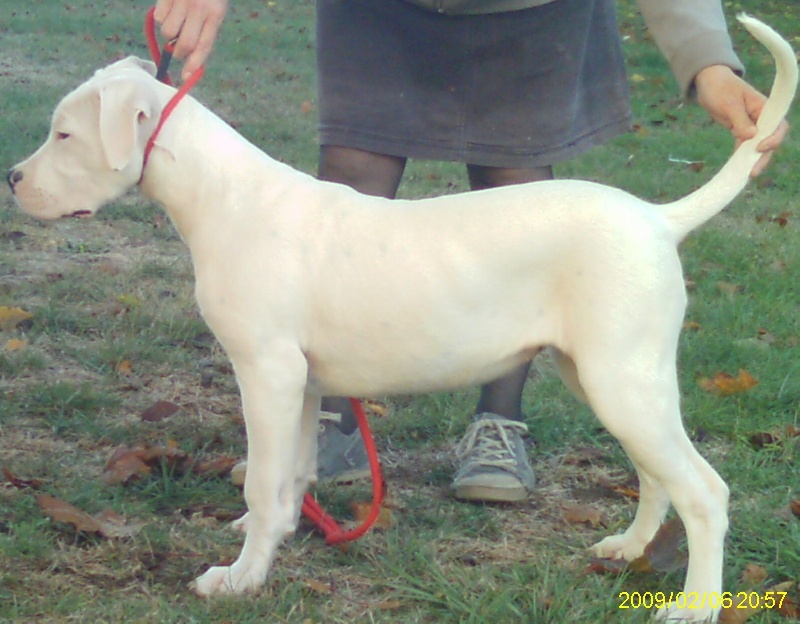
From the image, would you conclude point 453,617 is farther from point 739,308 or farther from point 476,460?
point 739,308

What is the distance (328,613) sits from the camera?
2.37 meters

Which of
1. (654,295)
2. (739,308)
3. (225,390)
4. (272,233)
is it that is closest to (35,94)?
(225,390)

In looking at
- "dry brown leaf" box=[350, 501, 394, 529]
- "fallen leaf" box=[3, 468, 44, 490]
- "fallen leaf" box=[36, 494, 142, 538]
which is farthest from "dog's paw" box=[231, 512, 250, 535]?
"fallen leaf" box=[3, 468, 44, 490]

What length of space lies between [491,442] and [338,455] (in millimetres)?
455

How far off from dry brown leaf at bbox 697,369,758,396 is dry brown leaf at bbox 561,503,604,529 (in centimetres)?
88

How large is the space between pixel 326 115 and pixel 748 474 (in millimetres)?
1591

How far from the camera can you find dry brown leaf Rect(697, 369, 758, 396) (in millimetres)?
3588

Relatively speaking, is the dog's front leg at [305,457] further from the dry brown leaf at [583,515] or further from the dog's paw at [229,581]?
the dry brown leaf at [583,515]

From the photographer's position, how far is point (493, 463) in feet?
9.76

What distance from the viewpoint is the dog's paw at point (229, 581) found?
2400 mm

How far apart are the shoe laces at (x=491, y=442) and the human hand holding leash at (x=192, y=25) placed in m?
1.32

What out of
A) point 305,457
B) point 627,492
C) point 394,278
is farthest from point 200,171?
point 627,492

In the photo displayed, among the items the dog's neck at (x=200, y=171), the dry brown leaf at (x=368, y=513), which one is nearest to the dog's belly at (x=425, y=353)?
the dog's neck at (x=200, y=171)

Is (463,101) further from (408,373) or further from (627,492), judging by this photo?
(627,492)
